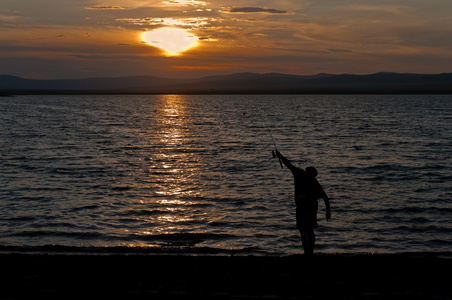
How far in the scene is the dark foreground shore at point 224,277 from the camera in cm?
845

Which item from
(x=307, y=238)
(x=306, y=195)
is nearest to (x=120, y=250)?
(x=307, y=238)

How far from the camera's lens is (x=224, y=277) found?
9.75 m

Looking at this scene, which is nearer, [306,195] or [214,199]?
[306,195]

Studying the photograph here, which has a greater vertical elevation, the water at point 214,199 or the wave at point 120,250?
the wave at point 120,250

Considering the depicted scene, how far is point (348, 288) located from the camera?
345 inches

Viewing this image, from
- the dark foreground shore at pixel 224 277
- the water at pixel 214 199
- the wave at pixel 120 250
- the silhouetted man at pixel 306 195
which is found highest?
the silhouetted man at pixel 306 195

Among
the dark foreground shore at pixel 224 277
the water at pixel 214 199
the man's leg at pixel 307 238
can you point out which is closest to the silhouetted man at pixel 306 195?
the man's leg at pixel 307 238

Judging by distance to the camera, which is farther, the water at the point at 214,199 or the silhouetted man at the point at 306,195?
the water at the point at 214,199

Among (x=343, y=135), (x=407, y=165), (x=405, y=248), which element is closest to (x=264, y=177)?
(x=407, y=165)

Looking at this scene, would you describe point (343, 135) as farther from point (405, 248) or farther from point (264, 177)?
point (405, 248)

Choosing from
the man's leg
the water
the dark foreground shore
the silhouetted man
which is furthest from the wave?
the silhouetted man

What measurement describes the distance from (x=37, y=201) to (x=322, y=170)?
1568cm

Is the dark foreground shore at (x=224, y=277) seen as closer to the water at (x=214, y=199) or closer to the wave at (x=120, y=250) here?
the wave at (x=120, y=250)

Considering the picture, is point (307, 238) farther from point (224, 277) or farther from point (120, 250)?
point (120, 250)
